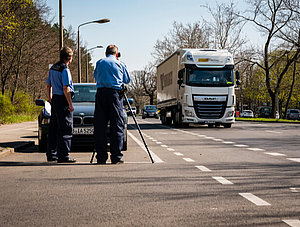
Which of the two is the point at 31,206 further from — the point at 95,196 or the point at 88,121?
the point at 88,121

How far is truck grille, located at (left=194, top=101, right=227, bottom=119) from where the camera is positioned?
24828 mm

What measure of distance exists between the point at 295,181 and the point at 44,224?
13.1 feet

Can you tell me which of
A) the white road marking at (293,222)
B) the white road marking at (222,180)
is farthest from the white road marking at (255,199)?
the white road marking at (222,180)

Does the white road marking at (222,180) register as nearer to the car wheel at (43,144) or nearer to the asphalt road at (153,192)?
the asphalt road at (153,192)

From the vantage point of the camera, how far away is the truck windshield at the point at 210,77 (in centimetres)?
2475

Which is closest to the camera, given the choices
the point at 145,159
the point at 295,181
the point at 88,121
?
the point at 295,181

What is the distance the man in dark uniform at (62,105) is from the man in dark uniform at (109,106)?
1.64 feet

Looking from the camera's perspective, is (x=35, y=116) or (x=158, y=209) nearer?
(x=158, y=209)

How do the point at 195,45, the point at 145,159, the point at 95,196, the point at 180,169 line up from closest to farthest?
the point at 95,196
the point at 180,169
the point at 145,159
the point at 195,45

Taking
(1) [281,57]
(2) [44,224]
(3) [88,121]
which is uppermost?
(1) [281,57]

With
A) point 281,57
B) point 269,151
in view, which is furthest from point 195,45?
point 269,151

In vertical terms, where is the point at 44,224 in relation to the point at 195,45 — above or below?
below

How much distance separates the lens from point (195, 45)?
6488cm

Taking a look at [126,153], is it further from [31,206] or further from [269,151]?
[31,206]
